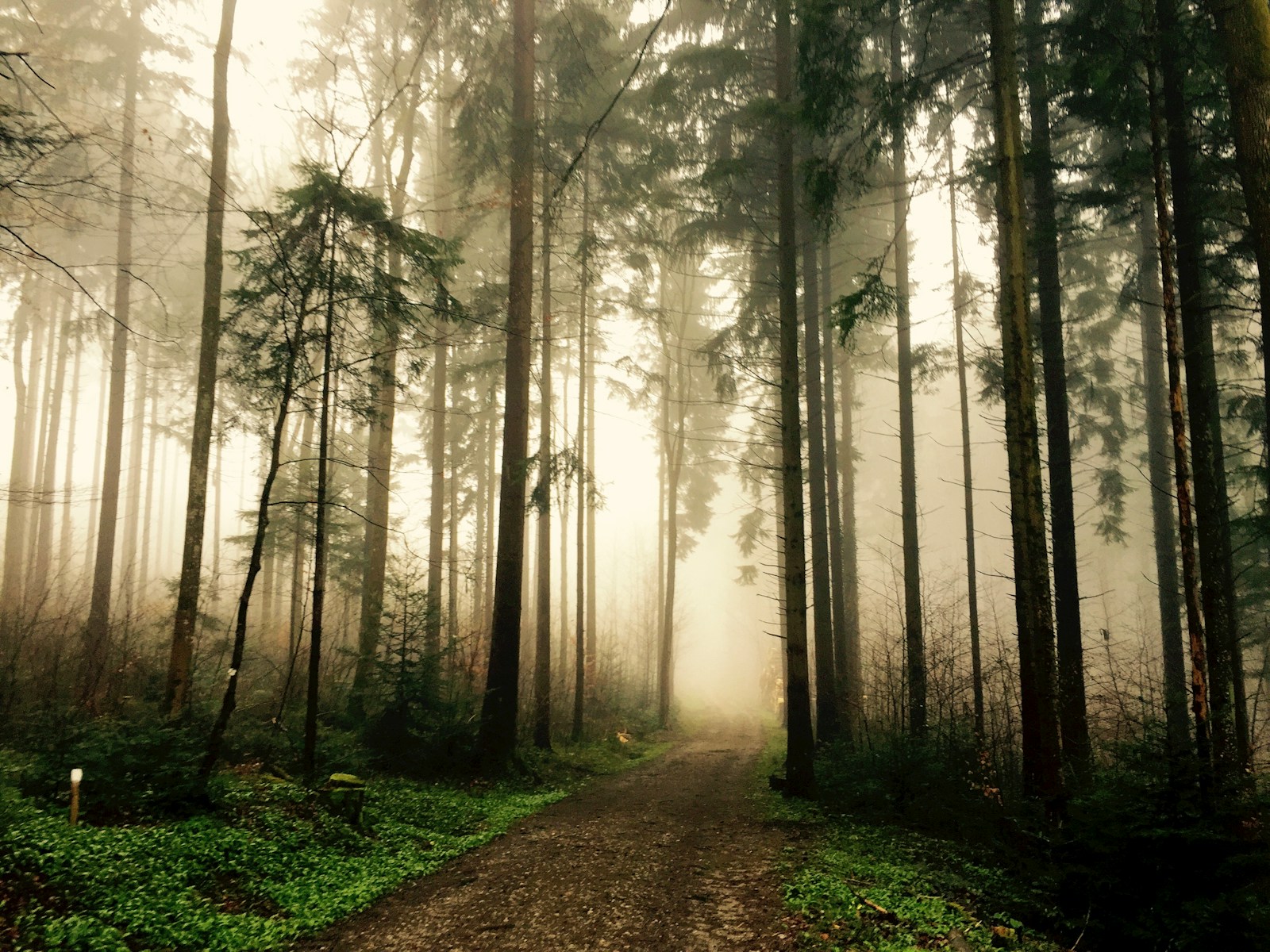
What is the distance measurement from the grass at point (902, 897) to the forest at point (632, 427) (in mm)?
54

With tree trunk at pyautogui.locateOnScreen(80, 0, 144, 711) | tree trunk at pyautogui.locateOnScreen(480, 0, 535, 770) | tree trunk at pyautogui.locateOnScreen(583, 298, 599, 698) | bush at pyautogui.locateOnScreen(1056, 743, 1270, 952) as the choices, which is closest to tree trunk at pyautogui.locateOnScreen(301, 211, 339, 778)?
tree trunk at pyautogui.locateOnScreen(480, 0, 535, 770)

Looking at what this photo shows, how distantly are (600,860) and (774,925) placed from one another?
2030 mm

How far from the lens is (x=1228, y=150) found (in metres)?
9.46

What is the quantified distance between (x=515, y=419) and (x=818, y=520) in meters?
7.01

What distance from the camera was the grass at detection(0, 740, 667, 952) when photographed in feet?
12.7

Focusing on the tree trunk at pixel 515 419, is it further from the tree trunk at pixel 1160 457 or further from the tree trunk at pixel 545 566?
the tree trunk at pixel 1160 457

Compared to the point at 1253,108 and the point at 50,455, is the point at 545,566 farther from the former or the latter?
the point at 50,455

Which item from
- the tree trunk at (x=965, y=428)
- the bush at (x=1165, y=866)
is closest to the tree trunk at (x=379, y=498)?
the bush at (x=1165, y=866)

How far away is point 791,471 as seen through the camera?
982 cm

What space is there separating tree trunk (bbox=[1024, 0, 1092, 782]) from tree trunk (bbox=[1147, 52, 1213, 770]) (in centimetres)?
185

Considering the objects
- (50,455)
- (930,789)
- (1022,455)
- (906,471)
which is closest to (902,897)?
(930,789)

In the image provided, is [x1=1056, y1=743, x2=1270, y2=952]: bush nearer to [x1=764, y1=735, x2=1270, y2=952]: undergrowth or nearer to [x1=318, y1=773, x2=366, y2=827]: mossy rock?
[x1=764, y1=735, x2=1270, y2=952]: undergrowth

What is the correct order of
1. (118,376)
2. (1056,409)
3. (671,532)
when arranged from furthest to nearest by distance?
1. (671,532)
2. (118,376)
3. (1056,409)

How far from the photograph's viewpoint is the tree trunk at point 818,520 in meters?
13.0
